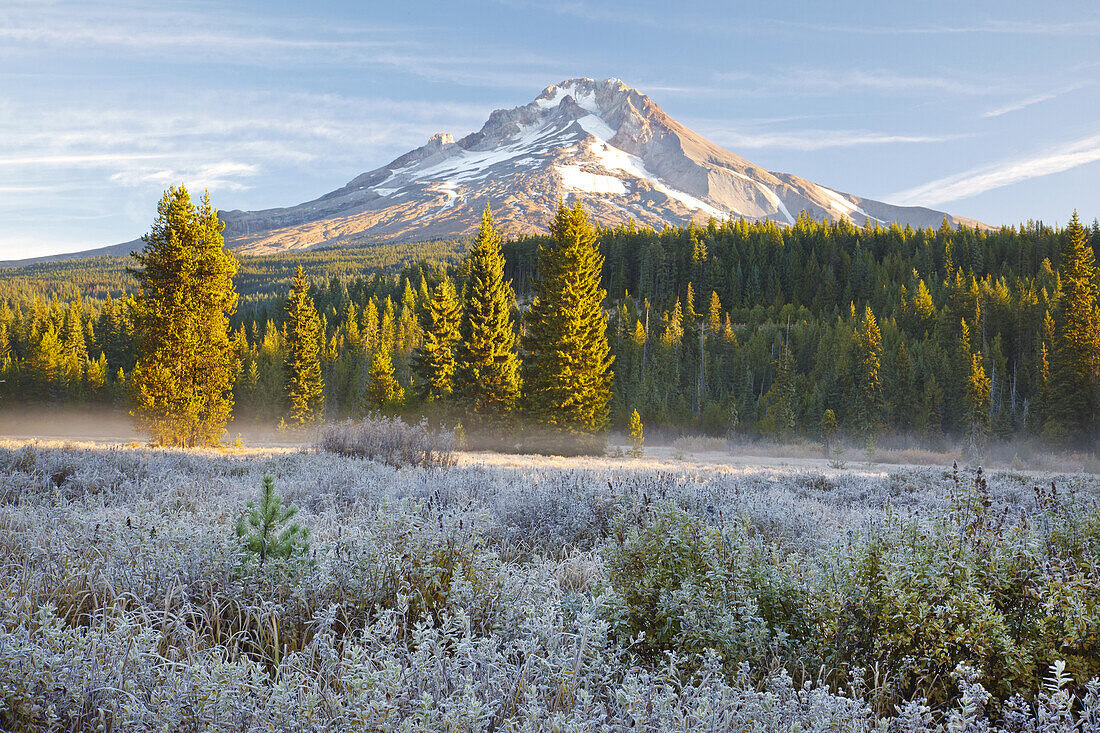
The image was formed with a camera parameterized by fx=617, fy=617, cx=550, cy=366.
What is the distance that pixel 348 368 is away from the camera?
7312 cm

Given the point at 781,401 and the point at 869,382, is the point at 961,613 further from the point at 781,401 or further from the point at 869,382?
the point at 869,382

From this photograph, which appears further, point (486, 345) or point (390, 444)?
point (486, 345)

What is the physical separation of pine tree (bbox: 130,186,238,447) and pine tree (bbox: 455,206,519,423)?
10760 millimetres

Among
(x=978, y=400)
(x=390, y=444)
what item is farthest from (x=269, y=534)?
(x=978, y=400)

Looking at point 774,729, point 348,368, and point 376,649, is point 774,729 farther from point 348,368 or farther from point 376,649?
point 348,368

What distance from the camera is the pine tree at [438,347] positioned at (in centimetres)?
3903

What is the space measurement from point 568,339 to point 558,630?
86.2ft

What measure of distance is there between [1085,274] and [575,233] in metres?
43.1

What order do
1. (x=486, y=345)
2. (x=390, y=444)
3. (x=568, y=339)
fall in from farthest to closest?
(x=486, y=345), (x=568, y=339), (x=390, y=444)

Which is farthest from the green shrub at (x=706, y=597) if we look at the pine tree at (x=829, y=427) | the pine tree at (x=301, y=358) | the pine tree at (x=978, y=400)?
the pine tree at (x=978, y=400)

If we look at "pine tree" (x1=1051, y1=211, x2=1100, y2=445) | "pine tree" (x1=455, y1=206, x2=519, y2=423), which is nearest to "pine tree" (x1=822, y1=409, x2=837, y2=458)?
"pine tree" (x1=1051, y1=211, x2=1100, y2=445)

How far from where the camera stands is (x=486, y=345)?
30.5m

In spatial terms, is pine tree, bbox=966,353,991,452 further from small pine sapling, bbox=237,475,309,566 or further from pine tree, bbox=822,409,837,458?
small pine sapling, bbox=237,475,309,566

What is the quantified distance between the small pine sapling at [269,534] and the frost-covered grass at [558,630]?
0.13 meters
